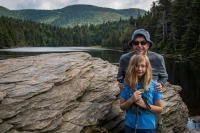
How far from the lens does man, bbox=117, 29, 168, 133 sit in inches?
245

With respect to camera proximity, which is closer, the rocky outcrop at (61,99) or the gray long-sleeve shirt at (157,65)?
the rocky outcrop at (61,99)

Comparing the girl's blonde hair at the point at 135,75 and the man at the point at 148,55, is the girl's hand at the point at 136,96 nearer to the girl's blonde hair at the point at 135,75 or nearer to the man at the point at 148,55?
the girl's blonde hair at the point at 135,75

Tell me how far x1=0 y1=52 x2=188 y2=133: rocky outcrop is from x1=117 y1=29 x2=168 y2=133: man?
1.96 metres

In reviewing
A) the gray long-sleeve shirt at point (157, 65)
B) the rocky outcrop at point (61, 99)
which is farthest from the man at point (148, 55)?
the rocky outcrop at point (61, 99)

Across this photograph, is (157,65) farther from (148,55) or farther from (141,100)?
(141,100)

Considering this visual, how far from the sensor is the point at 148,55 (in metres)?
6.59

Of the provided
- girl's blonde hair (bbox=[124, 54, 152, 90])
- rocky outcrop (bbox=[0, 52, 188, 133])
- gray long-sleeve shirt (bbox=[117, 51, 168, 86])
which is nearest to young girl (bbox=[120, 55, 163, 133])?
girl's blonde hair (bbox=[124, 54, 152, 90])

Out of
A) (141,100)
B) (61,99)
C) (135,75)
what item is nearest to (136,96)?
(141,100)

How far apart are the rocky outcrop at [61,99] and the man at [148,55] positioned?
1960mm

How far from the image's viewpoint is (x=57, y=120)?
6.62 metres

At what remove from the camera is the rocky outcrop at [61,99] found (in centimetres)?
630

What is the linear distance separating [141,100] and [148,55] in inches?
77.9

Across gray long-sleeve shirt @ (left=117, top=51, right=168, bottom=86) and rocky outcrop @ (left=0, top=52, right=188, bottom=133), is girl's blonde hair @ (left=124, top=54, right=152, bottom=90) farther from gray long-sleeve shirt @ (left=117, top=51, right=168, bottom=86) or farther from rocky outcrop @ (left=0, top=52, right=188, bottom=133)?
rocky outcrop @ (left=0, top=52, right=188, bottom=133)

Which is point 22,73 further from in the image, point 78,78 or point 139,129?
point 139,129
